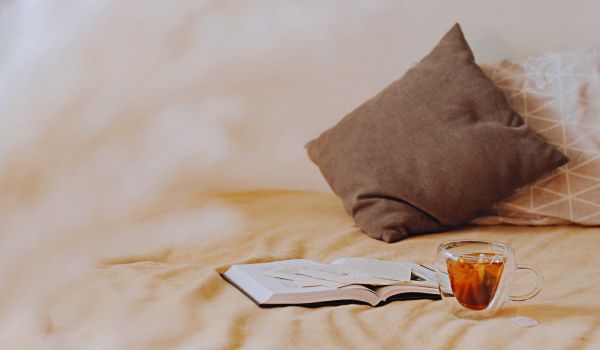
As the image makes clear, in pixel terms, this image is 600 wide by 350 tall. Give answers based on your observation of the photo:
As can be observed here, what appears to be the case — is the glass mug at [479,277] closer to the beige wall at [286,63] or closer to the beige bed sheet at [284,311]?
the beige bed sheet at [284,311]

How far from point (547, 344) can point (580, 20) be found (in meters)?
1.50

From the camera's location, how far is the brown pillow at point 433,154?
1.79 metres

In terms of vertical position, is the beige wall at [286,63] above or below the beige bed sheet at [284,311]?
above

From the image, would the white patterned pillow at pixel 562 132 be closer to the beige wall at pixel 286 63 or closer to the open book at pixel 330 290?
the beige wall at pixel 286 63

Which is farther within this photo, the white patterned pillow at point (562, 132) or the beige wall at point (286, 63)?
the beige wall at point (286, 63)

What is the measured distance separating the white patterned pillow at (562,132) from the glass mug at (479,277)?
0.74 meters

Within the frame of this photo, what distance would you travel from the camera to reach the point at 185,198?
2.25m

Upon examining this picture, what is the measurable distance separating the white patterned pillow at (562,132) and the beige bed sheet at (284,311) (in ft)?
0.28

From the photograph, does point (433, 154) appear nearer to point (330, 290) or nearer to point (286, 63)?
point (330, 290)

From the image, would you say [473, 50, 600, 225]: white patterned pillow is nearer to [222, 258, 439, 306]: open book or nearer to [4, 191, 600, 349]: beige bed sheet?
[4, 191, 600, 349]: beige bed sheet

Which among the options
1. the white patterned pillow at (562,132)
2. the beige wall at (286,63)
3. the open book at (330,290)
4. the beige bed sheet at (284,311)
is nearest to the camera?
the beige bed sheet at (284,311)

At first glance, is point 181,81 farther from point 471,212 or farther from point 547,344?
point 547,344

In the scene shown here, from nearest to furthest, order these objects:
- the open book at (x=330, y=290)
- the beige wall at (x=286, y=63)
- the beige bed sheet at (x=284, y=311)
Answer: the beige bed sheet at (x=284, y=311) → the open book at (x=330, y=290) → the beige wall at (x=286, y=63)

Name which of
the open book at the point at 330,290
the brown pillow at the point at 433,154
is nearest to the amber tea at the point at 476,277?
the open book at the point at 330,290
